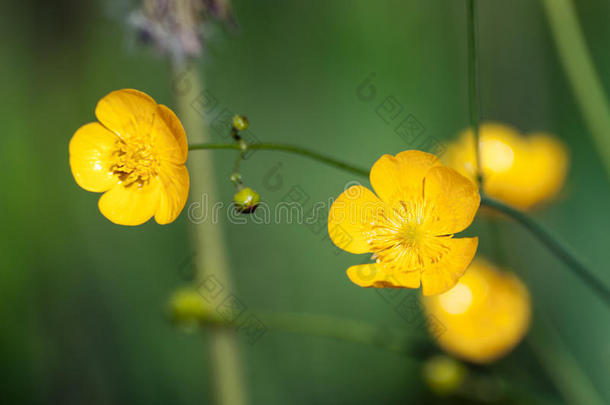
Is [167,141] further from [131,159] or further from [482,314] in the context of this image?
[482,314]

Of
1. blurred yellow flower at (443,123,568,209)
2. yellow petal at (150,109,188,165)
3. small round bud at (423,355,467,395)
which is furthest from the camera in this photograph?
blurred yellow flower at (443,123,568,209)

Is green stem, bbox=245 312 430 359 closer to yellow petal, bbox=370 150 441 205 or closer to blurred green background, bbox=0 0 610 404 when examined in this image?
yellow petal, bbox=370 150 441 205

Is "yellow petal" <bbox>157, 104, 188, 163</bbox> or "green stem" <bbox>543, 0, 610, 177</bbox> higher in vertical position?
"green stem" <bbox>543, 0, 610, 177</bbox>

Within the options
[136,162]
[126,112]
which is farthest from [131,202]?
[126,112]

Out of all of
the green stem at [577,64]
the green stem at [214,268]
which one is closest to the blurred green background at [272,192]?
the green stem at [214,268]

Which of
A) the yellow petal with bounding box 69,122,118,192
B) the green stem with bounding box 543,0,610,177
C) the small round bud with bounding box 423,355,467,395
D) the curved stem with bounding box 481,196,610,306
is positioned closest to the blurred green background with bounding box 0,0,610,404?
the small round bud with bounding box 423,355,467,395
